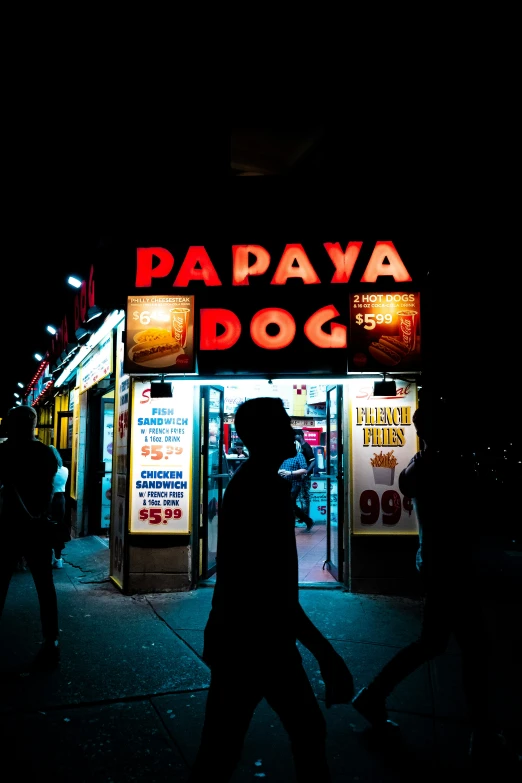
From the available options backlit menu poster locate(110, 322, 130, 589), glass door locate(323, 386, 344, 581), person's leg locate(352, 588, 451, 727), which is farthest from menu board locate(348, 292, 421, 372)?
person's leg locate(352, 588, 451, 727)

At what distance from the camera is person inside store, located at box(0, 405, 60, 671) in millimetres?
4262

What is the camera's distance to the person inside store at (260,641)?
191 centimetres

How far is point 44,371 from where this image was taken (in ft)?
A: 56.8

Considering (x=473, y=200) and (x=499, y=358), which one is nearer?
(x=473, y=200)

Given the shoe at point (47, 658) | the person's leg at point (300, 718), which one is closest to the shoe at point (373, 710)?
the person's leg at point (300, 718)

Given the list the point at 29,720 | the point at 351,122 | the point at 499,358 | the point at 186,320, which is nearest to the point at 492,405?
the point at 499,358

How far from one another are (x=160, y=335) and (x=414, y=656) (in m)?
4.66

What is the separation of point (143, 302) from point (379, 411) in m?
3.43

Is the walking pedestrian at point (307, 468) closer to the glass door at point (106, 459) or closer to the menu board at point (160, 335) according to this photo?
the glass door at point (106, 459)

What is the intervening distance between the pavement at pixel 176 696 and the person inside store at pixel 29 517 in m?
0.42

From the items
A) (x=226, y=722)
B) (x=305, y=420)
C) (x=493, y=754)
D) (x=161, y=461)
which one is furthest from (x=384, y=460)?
(x=305, y=420)

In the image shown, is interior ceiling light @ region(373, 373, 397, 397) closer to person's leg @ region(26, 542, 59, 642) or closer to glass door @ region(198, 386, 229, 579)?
glass door @ region(198, 386, 229, 579)

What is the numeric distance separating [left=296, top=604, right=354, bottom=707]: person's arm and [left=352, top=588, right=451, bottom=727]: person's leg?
1160 millimetres

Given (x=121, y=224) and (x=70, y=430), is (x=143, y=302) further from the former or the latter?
(x=70, y=430)
